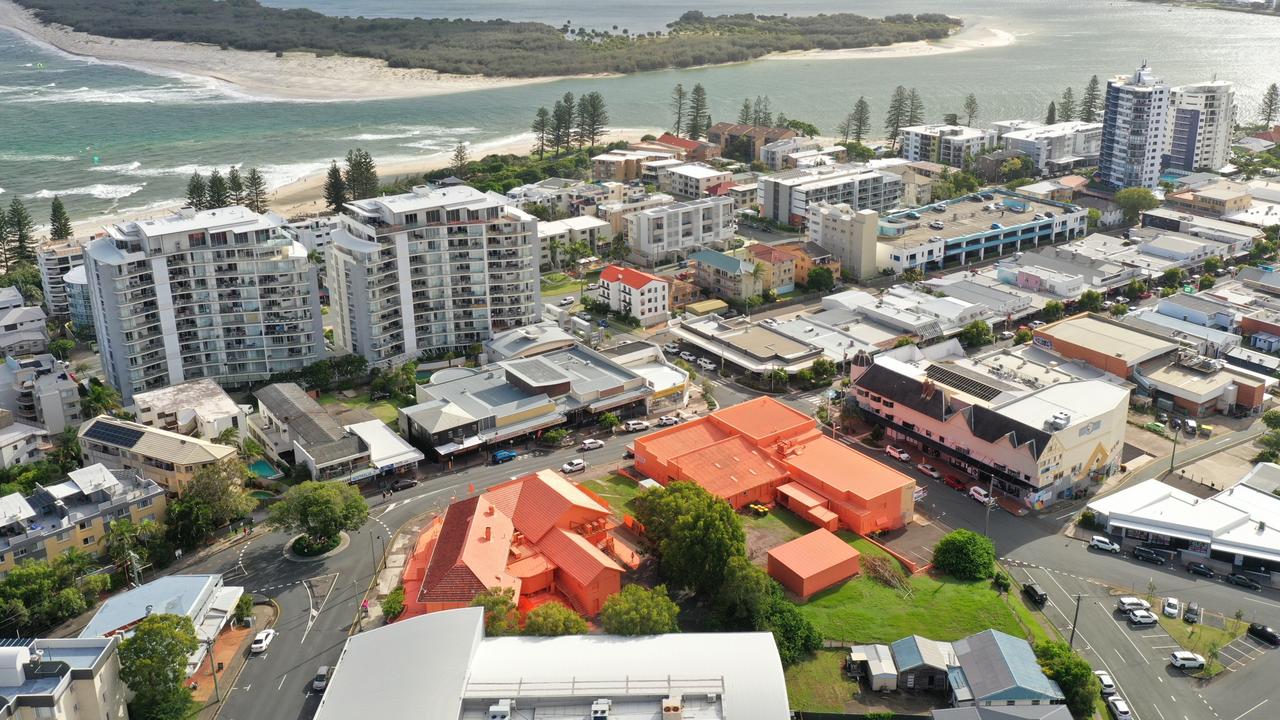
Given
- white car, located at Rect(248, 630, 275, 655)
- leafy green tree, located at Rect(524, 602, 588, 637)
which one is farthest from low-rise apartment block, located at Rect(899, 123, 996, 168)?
white car, located at Rect(248, 630, 275, 655)

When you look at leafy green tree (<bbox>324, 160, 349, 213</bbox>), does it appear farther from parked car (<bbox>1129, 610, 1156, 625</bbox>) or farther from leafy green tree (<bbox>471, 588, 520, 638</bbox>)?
parked car (<bbox>1129, 610, 1156, 625</bbox>)

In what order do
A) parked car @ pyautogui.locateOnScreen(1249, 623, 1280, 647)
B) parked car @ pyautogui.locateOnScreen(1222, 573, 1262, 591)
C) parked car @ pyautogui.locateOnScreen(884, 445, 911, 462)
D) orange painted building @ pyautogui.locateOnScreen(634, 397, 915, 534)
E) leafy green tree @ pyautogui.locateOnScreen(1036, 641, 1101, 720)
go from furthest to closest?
parked car @ pyautogui.locateOnScreen(884, 445, 911, 462) < orange painted building @ pyautogui.locateOnScreen(634, 397, 915, 534) < parked car @ pyautogui.locateOnScreen(1222, 573, 1262, 591) < parked car @ pyautogui.locateOnScreen(1249, 623, 1280, 647) < leafy green tree @ pyautogui.locateOnScreen(1036, 641, 1101, 720)

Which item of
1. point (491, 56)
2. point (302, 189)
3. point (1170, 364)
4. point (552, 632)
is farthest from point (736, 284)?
point (491, 56)

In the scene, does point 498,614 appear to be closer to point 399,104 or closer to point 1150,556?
point 1150,556

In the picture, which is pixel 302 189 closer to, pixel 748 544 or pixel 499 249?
pixel 499 249

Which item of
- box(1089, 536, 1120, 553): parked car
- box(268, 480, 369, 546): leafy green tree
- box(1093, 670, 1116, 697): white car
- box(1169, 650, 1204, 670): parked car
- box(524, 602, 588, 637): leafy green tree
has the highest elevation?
box(268, 480, 369, 546): leafy green tree

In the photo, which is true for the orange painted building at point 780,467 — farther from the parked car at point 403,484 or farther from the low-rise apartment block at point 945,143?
the low-rise apartment block at point 945,143

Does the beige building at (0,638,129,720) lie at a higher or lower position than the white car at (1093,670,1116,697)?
higher

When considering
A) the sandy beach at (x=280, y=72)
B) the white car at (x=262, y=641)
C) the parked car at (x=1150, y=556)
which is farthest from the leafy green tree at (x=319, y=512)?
the sandy beach at (x=280, y=72)
